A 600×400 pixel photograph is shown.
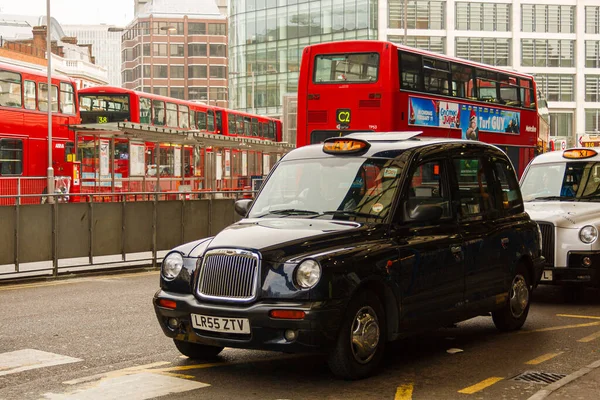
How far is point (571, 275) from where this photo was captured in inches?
412

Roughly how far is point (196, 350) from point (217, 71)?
383 feet

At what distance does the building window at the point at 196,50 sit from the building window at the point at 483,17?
5881 cm

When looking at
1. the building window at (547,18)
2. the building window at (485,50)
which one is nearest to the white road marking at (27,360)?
the building window at (485,50)

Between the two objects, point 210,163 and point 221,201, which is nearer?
point 221,201

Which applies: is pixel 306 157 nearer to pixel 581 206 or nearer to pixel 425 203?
pixel 425 203

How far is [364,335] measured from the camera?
6422mm

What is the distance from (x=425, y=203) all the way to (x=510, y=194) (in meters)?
1.85

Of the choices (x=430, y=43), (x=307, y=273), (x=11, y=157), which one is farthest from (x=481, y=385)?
(x=430, y=43)

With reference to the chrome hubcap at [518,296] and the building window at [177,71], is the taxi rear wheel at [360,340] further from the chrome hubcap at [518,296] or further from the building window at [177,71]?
the building window at [177,71]

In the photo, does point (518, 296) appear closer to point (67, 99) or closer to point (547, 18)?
point (67, 99)

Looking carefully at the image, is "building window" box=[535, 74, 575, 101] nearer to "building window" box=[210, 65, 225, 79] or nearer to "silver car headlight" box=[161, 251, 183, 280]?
"building window" box=[210, 65, 225, 79]

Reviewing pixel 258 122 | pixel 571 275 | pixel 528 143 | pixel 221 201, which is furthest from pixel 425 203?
pixel 258 122

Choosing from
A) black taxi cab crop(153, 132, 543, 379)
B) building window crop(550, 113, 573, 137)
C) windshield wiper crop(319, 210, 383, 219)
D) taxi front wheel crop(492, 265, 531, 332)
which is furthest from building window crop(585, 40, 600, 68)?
windshield wiper crop(319, 210, 383, 219)

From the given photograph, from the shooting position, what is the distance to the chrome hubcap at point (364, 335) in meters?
6.36
